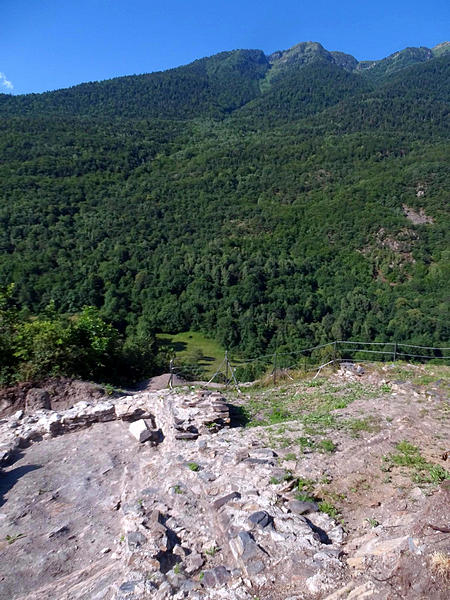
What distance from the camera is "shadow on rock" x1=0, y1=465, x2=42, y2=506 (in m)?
7.98

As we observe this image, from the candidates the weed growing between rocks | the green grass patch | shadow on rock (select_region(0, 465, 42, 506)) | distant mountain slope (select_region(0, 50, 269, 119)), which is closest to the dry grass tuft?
the weed growing between rocks

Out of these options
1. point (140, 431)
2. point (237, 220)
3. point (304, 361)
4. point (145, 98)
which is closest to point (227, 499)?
point (140, 431)

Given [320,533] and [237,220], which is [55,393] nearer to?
[320,533]

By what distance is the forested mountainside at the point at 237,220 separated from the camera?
1944 inches

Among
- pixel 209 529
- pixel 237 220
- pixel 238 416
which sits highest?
pixel 237 220

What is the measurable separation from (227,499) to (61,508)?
3.41 m

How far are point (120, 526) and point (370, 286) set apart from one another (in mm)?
51877

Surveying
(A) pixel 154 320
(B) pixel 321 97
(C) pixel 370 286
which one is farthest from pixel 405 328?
(B) pixel 321 97

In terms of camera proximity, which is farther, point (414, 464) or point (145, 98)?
point (145, 98)

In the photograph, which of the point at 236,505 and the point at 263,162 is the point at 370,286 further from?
the point at 263,162

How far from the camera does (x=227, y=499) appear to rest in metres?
6.05

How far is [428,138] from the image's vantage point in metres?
100

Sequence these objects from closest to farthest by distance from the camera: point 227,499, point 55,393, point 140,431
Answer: point 227,499, point 140,431, point 55,393

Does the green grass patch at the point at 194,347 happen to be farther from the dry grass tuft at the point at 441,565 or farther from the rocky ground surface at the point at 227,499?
the dry grass tuft at the point at 441,565
